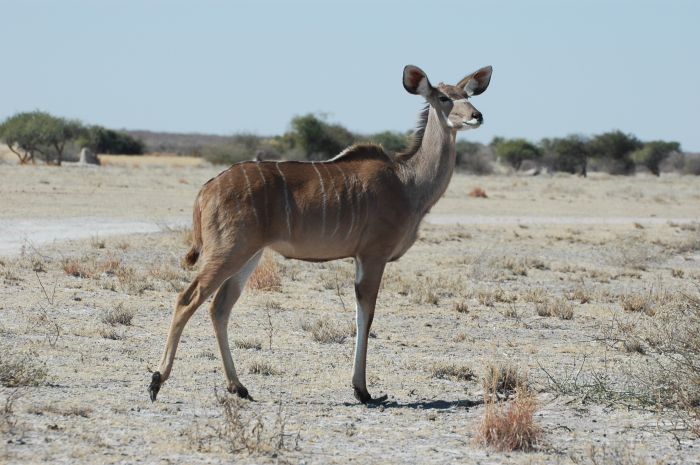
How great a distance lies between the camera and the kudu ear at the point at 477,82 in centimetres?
1061

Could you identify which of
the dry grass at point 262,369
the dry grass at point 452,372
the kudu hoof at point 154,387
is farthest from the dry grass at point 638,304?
the kudu hoof at point 154,387

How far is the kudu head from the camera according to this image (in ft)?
33.1

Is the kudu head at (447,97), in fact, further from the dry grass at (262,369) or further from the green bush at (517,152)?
the green bush at (517,152)

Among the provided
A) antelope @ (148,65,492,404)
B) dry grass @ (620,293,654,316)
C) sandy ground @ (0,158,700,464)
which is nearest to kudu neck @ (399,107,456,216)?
antelope @ (148,65,492,404)

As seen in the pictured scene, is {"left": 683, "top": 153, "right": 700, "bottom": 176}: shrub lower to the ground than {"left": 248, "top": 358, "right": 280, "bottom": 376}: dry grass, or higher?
higher

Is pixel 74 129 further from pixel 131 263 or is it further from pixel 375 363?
pixel 375 363

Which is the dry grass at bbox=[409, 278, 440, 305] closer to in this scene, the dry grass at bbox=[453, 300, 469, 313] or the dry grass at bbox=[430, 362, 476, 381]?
the dry grass at bbox=[453, 300, 469, 313]

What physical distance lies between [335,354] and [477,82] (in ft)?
10.3

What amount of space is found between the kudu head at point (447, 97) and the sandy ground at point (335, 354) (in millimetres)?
2361

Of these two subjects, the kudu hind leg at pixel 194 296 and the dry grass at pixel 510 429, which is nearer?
the dry grass at pixel 510 429

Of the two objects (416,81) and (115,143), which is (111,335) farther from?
(115,143)

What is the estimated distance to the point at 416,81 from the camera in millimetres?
10312

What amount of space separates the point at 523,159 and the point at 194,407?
8542 centimetres

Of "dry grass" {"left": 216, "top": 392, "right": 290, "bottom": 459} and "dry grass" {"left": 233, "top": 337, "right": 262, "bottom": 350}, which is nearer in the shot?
"dry grass" {"left": 216, "top": 392, "right": 290, "bottom": 459}
